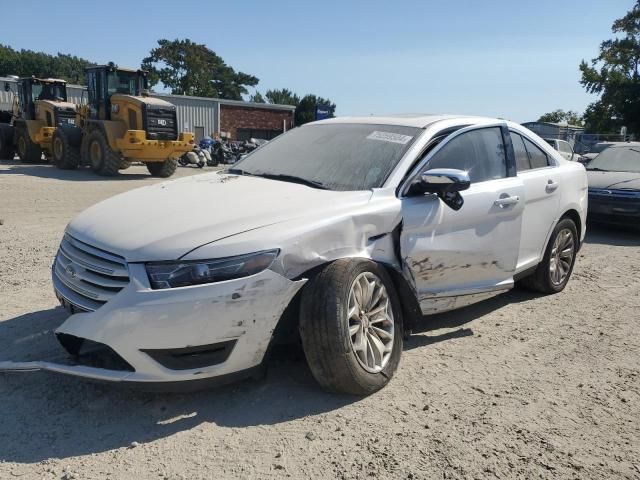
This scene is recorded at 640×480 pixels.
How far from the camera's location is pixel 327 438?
283 centimetres

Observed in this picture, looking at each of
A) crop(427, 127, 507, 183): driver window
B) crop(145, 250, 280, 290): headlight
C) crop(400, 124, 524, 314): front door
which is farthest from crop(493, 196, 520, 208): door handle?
crop(145, 250, 280, 290): headlight

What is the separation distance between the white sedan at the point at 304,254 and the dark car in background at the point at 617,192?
505 cm

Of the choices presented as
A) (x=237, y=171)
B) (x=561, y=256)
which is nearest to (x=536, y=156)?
(x=561, y=256)

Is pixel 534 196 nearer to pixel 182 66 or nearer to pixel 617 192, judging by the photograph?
pixel 617 192

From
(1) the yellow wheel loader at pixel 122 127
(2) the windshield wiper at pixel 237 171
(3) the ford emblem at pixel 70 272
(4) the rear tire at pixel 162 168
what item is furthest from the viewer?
(4) the rear tire at pixel 162 168

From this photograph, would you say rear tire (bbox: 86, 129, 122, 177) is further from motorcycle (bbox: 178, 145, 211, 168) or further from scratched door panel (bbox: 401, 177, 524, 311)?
scratched door panel (bbox: 401, 177, 524, 311)

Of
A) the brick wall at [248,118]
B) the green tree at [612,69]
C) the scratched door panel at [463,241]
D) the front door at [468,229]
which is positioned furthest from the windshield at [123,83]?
the green tree at [612,69]

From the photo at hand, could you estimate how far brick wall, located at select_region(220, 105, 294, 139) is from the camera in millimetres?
45000

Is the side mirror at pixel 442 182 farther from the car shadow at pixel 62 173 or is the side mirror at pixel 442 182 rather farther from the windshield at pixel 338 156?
the car shadow at pixel 62 173

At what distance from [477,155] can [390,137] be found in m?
0.80

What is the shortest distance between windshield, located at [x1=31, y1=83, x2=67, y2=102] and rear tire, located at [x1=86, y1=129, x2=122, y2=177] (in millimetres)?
4559

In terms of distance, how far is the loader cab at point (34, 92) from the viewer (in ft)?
64.4

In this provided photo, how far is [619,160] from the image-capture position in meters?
10.1

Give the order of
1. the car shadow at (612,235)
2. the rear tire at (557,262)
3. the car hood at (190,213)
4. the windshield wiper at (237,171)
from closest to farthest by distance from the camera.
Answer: the car hood at (190,213), the windshield wiper at (237,171), the rear tire at (557,262), the car shadow at (612,235)
